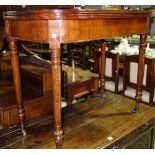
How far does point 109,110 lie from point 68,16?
94 cm

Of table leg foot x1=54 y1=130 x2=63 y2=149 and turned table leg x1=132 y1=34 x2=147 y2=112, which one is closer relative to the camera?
table leg foot x1=54 y1=130 x2=63 y2=149

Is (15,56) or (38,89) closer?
(15,56)

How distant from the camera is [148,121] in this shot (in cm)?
155

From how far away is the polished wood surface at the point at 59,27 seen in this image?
96cm

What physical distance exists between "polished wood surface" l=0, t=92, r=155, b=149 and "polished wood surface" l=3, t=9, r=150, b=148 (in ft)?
0.62

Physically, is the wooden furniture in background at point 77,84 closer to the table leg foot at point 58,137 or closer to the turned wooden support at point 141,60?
the turned wooden support at point 141,60

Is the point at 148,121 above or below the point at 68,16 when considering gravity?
below

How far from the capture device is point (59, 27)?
96cm

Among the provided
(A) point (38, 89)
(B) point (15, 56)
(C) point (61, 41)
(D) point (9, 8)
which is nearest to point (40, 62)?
(A) point (38, 89)

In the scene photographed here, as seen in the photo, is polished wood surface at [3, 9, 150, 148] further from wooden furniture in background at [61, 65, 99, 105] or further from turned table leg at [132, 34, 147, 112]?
wooden furniture in background at [61, 65, 99, 105]

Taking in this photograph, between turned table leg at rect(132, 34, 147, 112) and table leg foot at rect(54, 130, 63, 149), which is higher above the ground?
turned table leg at rect(132, 34, 147, 112)

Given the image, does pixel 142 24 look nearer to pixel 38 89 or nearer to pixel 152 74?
pixel 38 89

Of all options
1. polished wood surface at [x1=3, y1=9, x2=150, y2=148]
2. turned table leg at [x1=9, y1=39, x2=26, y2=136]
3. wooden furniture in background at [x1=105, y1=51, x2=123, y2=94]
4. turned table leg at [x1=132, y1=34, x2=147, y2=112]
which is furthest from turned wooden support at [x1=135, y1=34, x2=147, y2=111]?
wooden furniture in background at [x1=105, y1=51, x2=123, y2=94]

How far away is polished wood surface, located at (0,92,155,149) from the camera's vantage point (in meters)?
1.27
